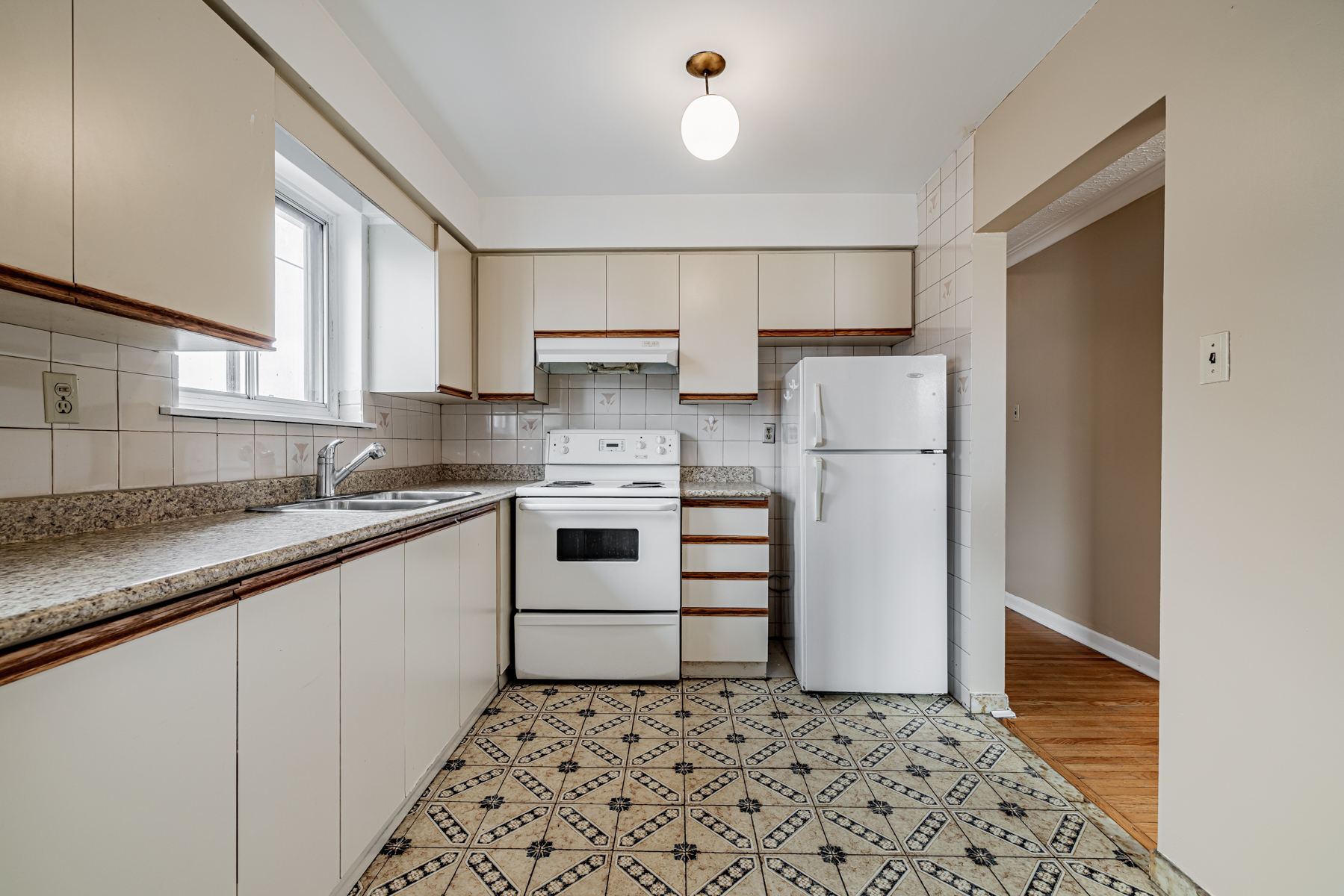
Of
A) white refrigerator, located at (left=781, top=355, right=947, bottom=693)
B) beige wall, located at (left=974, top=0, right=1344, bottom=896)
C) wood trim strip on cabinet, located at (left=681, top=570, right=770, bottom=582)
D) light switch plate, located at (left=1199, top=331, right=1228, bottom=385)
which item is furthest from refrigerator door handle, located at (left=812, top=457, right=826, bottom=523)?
light switch plate, located at (left=1199, top=331, right=1228, bottom=385)

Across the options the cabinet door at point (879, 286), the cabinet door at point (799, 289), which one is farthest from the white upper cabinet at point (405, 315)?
the cabinet door at point (879, 286)

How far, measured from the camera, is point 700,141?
1766mm

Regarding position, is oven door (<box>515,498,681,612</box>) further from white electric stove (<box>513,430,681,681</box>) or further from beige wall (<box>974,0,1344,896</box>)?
beige wall (<box>974,0,1344,896</box>)

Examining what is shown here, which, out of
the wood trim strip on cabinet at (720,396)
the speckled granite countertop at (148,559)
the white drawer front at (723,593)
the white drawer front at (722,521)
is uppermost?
the wood trim strip on cabinet at (720,396)

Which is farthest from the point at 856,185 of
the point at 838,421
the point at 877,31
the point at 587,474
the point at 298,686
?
the point at 298,686

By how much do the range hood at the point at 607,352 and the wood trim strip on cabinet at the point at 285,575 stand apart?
1725 millimetres

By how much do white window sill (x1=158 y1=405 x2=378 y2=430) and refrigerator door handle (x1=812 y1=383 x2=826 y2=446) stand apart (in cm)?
192

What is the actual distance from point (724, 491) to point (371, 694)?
165 cm

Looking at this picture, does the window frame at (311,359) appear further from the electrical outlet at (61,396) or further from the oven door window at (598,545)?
the oven door window at (598,545)

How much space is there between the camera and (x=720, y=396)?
9.39 ft

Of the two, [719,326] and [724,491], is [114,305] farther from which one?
[719,326]

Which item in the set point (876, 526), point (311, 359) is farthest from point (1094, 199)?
point (311, 359)

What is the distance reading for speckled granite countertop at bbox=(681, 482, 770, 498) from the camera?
2547 mm

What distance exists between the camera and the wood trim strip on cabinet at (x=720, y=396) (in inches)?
112
